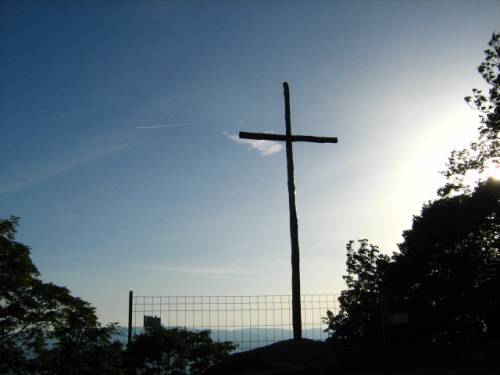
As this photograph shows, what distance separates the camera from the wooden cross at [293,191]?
12.6 meters

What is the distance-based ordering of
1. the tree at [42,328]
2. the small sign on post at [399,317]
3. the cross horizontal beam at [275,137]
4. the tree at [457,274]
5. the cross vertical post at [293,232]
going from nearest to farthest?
1. the small sign on post at [399,317]
2. the cross vertical post at [293,232]
3. the cross horizontal beam at [275,137]
4. the tree at [42,328]
5. the tree at [457,274]

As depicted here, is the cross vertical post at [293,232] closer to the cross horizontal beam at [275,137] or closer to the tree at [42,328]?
the cross horizontal beam at [275,137]

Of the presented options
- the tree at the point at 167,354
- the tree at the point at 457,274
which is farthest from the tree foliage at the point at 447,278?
the tree at the point at 167,354

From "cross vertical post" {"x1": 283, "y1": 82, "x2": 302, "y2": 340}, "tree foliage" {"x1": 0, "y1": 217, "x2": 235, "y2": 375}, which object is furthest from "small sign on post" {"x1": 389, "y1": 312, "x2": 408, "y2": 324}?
"tree foliage" {"x1": 0, "y1": 217, "x2": 235, "y2": 375}

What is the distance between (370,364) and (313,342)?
3126mm

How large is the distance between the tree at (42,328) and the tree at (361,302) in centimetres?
1767

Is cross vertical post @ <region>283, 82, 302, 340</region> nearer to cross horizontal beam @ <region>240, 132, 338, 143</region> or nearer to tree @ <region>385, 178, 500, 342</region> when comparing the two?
cross horizontal beam @ <region>240, 132, 338, 143</region>

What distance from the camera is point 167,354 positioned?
72.0ft

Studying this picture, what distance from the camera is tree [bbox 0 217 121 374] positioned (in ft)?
55.8

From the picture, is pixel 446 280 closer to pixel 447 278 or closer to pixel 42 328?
pixel 447 278

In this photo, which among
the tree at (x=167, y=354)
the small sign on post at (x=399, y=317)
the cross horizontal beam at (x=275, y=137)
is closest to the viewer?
the small sign on post at (x=399, y=317)

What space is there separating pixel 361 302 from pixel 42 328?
2199cm

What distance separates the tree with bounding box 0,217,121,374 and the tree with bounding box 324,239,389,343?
1767 cm

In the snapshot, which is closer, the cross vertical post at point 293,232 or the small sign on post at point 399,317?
the small sign on post at point 399,317
